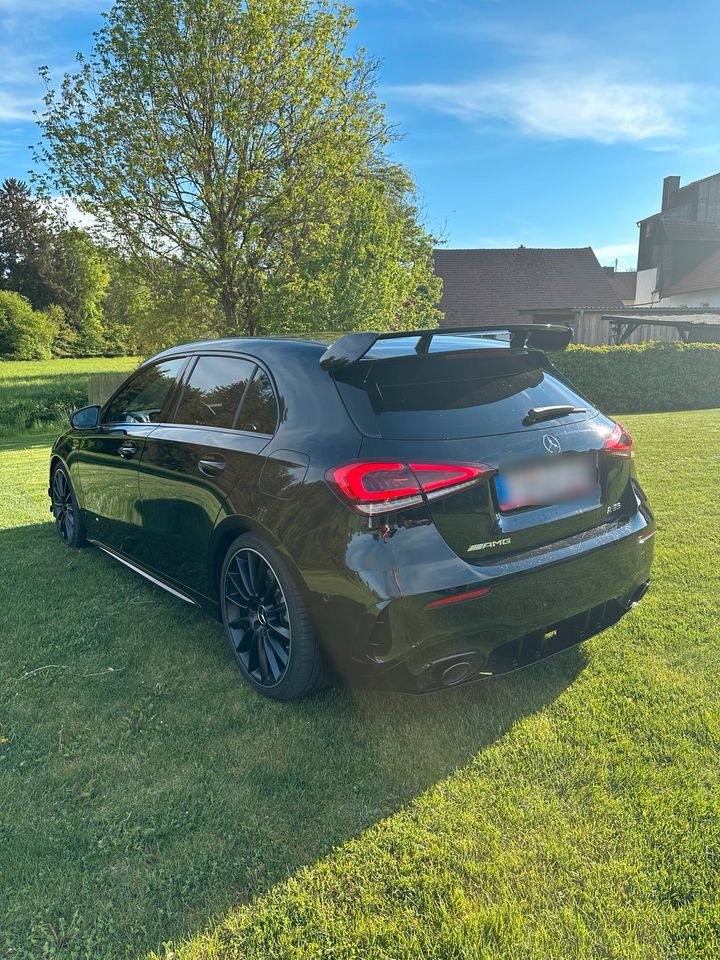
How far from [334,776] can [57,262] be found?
60782 millimetres

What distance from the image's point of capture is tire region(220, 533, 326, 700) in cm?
267

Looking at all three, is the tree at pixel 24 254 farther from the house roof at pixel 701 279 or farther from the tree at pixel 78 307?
the house roof at pixel 701 279

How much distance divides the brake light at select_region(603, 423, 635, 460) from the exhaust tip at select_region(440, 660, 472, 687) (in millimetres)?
1164

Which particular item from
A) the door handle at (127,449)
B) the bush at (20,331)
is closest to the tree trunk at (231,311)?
the door handle at (127,449)

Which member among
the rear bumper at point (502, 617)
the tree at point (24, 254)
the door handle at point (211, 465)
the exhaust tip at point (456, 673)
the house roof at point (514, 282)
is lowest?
the exhaust tip at point (456, 673)

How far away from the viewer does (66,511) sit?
17.5 feet

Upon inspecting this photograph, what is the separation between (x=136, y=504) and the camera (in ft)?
12.9

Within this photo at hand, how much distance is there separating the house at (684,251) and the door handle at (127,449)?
113 ft

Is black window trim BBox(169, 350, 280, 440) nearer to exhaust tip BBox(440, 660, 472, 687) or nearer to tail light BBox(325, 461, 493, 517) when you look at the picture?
tail light BBox(325, 461, 493, 517)

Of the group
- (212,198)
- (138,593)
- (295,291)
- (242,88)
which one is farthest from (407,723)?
(242,88)

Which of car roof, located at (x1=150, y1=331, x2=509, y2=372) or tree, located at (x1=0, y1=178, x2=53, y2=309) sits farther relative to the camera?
tree, located at (x1=0, y1=178, x2=53, y2=309)

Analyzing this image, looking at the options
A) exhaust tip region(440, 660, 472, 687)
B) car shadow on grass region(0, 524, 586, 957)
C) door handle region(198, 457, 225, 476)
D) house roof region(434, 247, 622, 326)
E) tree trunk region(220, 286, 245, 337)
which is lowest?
car shadow on grass region(0, 524, 586, 957)

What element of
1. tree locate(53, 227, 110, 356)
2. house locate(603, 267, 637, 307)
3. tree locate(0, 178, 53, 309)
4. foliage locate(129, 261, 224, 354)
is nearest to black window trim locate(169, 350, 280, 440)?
foliage locate(129, 261, 224, 354)

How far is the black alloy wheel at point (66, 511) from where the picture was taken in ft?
16.7
